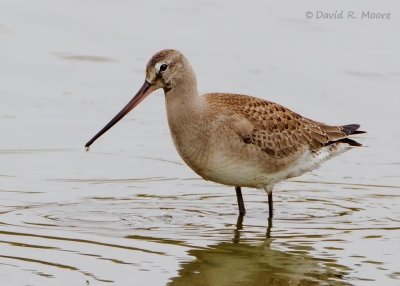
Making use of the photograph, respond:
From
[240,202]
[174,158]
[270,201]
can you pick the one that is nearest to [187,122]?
[240,202]

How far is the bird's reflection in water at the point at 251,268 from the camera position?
8.65m

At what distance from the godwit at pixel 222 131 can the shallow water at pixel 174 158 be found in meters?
0.39

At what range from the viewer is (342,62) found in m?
16.4

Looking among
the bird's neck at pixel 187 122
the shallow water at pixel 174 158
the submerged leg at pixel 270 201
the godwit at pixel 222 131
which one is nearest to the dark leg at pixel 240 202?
the godwit at pixel 222 131

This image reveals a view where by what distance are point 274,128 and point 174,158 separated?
1840 mm

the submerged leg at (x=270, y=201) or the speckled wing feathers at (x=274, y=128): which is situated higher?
the speckled wing feathers at (x=274, y=128)

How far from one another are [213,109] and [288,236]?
126 cm

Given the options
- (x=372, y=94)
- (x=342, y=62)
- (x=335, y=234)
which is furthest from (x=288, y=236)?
(x=342, y=62)

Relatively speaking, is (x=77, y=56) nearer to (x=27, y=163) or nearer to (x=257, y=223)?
(x=27, y=163)

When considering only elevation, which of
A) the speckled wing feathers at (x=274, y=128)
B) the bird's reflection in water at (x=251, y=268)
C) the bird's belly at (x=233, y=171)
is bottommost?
the bird's reflection in water at (x=251, y=268)

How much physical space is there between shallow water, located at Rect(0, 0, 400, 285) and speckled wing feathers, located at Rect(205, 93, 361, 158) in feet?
1.60

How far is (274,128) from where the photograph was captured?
10930 millimetres

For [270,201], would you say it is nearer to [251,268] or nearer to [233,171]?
[233,171]

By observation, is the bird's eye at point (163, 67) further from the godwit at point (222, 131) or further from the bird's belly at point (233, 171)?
the bird's belly at point (233, 171)
